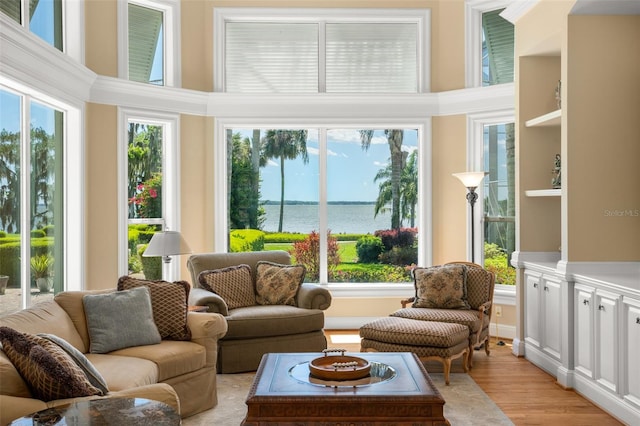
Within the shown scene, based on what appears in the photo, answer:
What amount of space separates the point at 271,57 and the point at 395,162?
1.92 metres

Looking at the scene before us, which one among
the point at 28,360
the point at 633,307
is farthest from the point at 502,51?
the point at 28,360

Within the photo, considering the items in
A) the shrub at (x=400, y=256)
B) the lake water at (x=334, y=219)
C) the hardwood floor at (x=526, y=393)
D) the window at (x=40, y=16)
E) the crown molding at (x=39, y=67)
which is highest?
the window at (x=40, y=16)

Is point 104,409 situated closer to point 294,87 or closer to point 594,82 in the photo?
point 594,82

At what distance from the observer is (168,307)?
4.29 metres

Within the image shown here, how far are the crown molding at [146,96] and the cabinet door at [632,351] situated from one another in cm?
481

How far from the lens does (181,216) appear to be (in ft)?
22.1

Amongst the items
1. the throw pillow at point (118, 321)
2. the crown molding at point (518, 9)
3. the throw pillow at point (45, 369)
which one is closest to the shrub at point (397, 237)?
the crown molding at point (518, 9)

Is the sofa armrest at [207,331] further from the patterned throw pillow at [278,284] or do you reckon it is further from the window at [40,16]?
the window at [40,16]

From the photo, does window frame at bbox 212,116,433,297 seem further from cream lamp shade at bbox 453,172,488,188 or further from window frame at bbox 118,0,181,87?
cream lamp shade at bbox 453,172,488,188

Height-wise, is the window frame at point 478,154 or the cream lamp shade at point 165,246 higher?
the window frame at point 478,154

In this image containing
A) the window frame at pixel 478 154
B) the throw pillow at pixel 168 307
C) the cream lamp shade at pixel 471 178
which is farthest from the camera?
the window frame at pixel 478 154

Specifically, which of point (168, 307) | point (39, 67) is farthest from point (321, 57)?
point (168, 307)

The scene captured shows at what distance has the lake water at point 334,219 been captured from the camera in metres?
7.22

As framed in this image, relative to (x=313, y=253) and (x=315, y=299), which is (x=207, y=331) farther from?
(x=313, y=253)
